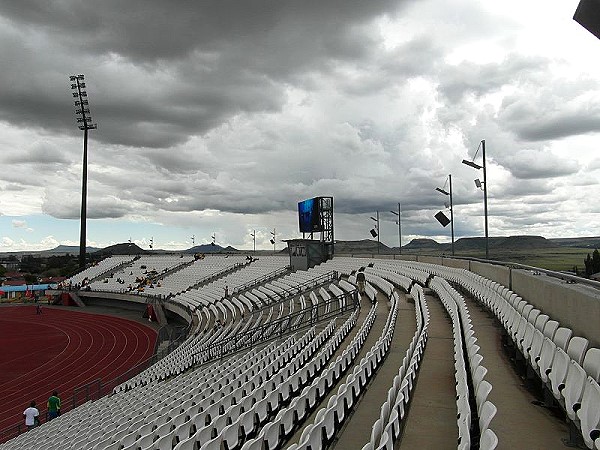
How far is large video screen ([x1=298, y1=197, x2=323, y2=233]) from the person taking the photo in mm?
43219

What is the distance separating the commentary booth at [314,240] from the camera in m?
41.9

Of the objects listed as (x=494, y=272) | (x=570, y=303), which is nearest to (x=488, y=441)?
(x=570, y=303)

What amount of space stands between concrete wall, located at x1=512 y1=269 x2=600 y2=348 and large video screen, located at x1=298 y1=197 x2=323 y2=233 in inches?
1267

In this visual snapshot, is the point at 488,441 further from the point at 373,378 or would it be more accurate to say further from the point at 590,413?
the point at 373,378

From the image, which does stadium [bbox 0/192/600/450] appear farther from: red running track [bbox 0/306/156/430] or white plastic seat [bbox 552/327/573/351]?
red running track [bbox 0/306/156/430]

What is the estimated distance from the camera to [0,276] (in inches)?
3558

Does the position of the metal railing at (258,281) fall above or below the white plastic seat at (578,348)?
below

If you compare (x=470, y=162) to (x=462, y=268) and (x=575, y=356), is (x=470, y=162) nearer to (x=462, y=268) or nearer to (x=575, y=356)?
(x=462, y=268)

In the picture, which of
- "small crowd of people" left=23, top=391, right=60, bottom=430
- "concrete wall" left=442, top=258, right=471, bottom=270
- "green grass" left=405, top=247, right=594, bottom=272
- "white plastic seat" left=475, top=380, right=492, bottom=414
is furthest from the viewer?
"green grass" left=405, top=247, right=594, bottom=272

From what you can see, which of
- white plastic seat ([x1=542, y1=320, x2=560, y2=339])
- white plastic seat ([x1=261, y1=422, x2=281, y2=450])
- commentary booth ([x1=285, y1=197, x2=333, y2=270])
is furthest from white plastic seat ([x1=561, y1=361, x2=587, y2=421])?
commentary booth ([x1=285, y1=197, x2=333, y2=270])

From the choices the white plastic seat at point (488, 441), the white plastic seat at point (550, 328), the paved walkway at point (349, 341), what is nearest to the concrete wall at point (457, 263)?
the paved walkway at point (349, 341)

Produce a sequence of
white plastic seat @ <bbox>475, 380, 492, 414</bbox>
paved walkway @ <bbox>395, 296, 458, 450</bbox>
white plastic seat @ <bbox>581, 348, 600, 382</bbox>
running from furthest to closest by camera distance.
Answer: paved walkway @ <bbox>395, 296, 458, 450</bbox> < white plastic seat @ <bbox>581, 348, 600, 382</bbox> < white plastic seat @ <bbox>475, 380, 492, 414</bbox>

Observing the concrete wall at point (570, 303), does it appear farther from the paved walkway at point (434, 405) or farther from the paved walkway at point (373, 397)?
the paved walkway at point (373, 397)

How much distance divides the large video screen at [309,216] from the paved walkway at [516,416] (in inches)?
1334
